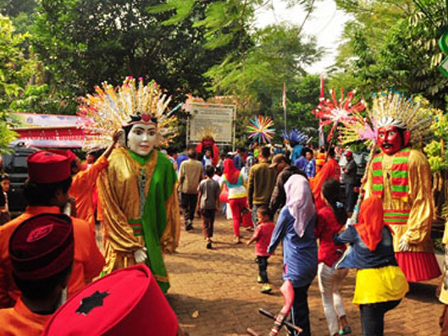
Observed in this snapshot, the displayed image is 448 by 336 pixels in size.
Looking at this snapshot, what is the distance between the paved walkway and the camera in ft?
15.1

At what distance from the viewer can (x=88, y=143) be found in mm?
5223

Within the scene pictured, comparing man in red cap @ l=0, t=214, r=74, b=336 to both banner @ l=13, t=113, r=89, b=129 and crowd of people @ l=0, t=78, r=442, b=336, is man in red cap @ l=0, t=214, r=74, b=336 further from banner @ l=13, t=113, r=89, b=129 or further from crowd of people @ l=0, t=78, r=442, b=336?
banner @ l=13, t=113, r=89, b=129

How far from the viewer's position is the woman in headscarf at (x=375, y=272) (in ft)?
11.2

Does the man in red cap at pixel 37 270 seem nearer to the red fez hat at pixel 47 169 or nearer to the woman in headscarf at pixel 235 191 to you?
the red fez hat at pixel 47 169

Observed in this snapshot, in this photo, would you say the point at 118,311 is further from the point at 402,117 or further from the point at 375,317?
the point at 402,117

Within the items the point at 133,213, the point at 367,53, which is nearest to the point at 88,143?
the point at 133,213

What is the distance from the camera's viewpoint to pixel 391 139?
589cm

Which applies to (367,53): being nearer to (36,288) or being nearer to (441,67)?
(441,67)

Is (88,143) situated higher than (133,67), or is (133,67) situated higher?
(133,67)

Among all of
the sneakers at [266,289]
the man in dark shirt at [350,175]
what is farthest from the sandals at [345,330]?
the man in dark shirt at [350,175]

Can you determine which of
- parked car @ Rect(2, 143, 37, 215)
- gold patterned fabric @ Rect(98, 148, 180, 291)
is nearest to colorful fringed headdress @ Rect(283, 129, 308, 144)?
parked car @ Rect(2, 143, 37, 215)

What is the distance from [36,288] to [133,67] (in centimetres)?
1275

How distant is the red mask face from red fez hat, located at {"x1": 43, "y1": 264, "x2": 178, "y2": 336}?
17.5 ft

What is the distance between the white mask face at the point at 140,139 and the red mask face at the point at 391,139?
3.39 m
